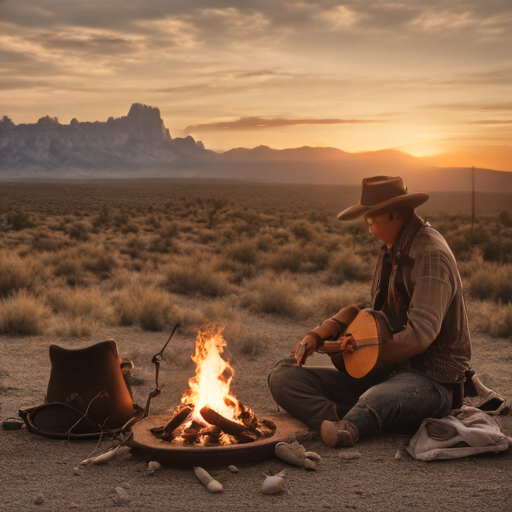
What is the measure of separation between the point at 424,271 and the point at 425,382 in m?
0.83

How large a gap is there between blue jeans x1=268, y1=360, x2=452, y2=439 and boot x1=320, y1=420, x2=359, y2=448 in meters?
0.05

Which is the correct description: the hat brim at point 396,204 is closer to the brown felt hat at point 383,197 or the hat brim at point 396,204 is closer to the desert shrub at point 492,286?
the brown felt hat at point 383,197

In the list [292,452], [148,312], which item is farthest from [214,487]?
[148,312]

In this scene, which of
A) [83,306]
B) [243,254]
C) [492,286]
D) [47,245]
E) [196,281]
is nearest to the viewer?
[83,306]

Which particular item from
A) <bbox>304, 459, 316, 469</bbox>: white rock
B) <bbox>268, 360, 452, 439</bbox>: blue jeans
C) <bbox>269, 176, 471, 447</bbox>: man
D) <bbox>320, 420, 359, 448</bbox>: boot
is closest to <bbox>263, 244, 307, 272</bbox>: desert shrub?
<bbox>268, 360, 452, 439</bbox>: blue jeans

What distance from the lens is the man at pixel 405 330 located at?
4254 mm

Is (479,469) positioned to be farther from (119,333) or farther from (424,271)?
(119,333)

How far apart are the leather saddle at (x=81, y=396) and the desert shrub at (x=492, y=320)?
6.21 metres

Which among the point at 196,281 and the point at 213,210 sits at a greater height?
the point at 213,210

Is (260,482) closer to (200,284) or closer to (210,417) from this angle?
(210,417)

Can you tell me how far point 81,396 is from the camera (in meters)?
4.92

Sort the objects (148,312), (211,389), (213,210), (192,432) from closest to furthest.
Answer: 1. (192,432)
2. (211,389)
3. (148,312)
4. (213,210)

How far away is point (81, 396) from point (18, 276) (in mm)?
8125

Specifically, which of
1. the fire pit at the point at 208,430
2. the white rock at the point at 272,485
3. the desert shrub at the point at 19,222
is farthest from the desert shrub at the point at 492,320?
the desert shrub at the point at 19,222
